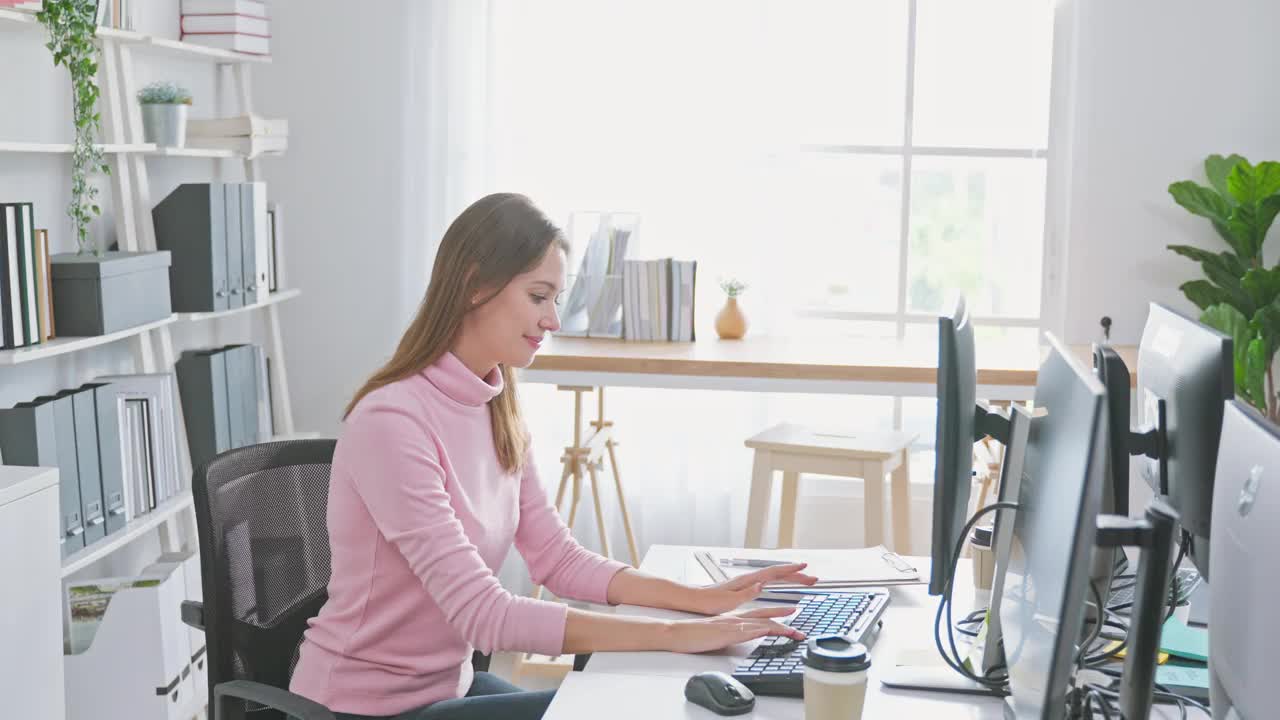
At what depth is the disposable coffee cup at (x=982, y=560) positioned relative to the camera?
1.80 m

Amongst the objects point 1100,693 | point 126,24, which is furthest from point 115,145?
point 1100,693

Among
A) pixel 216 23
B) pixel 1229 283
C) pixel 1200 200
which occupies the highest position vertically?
pixel 216 23

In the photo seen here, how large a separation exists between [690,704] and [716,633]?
16 centimetres

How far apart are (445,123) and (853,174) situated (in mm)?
1308

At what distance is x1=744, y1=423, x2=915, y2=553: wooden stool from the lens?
3.21 meters

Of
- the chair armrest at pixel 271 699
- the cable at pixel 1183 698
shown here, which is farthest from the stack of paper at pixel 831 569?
the chair armrest at pixel 271 699

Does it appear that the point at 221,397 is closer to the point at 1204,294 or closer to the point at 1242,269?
the point at 1204,294

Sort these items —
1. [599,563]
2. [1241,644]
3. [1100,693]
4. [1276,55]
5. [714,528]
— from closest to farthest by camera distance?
[1241,644] < [1100,693] < [599,563] < [1276,55] < [714,528]

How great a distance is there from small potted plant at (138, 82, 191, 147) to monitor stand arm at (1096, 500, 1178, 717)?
282cm

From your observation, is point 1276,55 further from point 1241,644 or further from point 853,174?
point 1241,644

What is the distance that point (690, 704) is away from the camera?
1.40 meters

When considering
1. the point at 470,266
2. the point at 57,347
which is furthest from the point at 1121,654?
the point at 57,347

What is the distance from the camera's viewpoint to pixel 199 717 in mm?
3088

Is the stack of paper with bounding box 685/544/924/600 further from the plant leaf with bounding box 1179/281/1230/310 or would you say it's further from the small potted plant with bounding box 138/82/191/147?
the plant leaf with bounding box 1179/281/1230/310
